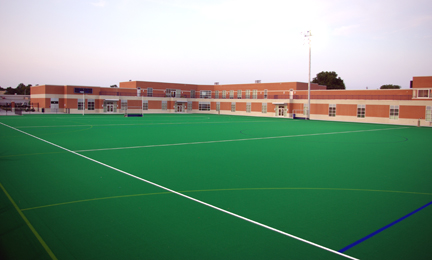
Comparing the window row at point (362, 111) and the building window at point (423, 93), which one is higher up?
the building window at point (423, 93)

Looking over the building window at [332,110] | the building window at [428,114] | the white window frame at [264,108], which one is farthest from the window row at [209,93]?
the building window at [428,114]

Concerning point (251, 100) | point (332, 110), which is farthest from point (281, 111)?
point (332, 110)

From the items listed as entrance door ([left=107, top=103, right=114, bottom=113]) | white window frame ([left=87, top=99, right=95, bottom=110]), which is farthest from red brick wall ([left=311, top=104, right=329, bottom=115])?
white window frame ([left=87, top=99, right=95, bottom=110])

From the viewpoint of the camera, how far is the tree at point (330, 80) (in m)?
111

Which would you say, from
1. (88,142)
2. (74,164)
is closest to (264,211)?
(74,164)

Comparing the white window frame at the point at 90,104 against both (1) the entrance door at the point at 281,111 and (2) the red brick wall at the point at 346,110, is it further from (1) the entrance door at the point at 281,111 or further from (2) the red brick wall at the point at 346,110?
(2) the red brick wall at the point at 346,110

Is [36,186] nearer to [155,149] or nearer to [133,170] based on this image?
[133,170]

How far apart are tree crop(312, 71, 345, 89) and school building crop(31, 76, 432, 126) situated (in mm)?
41388

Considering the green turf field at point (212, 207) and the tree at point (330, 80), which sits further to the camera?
the tree at point (330, 80)

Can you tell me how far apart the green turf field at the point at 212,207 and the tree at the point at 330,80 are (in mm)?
100661

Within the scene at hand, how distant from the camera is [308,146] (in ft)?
71.4

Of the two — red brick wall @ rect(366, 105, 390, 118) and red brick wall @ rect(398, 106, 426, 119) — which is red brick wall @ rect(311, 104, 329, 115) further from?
red brick wall @ rect(398, 106, 426, 119)

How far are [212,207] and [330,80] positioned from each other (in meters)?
112

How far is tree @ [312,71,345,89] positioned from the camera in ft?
364
